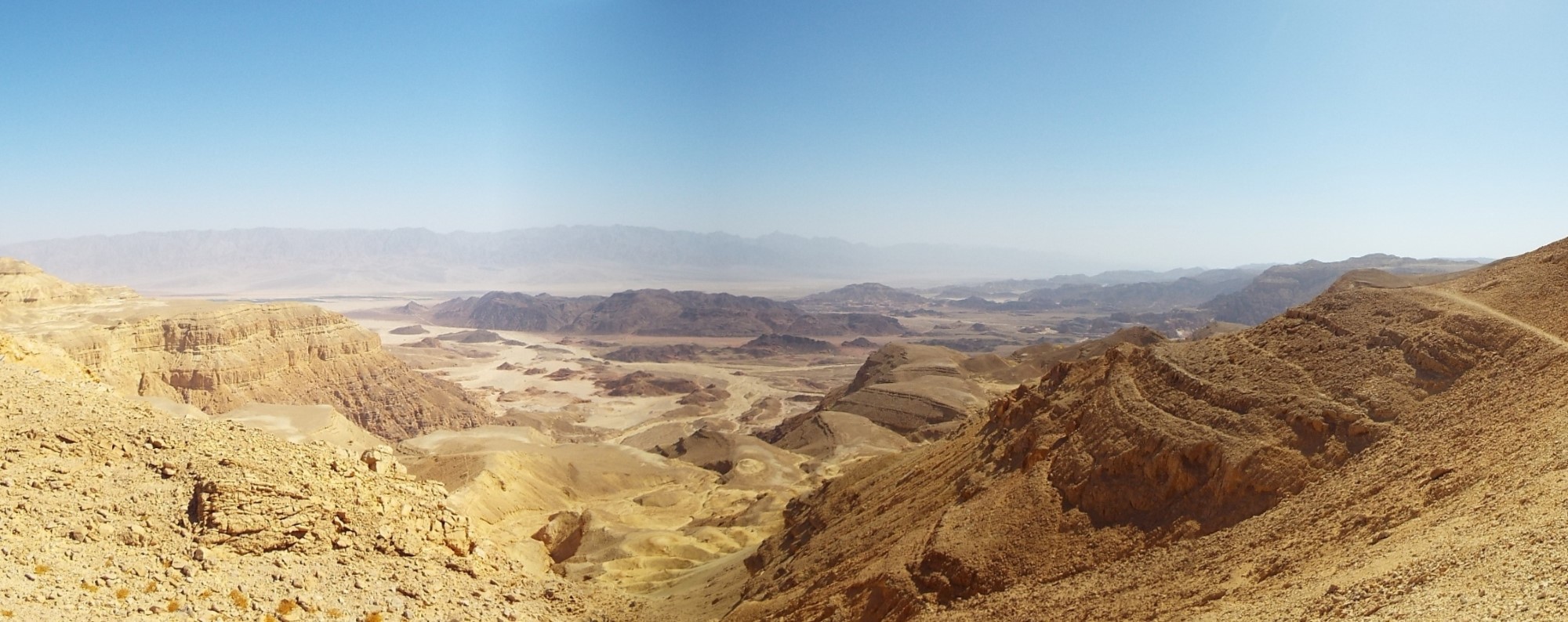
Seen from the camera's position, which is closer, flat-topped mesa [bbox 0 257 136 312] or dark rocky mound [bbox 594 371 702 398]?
flat-topped mesa [bbox 0 257 136 312]

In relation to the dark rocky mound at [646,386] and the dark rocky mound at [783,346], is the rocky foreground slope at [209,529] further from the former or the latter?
the dark rocky mound at [783,346]

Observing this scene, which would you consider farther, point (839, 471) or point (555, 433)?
point (555, 433)

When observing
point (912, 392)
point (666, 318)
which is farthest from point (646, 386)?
point (666, 318)

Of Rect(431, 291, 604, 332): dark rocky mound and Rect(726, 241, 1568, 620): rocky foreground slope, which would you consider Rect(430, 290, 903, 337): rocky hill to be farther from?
Rect(726, 241, 1568, 620): rocky foreground slope

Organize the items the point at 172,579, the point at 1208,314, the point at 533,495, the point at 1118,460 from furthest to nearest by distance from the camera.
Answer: the point at 1208,314, the point at 533,495, the point at 1118,460, the point at 172,579

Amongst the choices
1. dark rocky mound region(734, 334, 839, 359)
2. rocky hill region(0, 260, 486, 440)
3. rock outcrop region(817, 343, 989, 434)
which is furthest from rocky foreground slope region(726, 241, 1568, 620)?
dark rocky mound region(734, 334, 839, 359)

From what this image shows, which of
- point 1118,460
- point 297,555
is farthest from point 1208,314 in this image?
point 297,555

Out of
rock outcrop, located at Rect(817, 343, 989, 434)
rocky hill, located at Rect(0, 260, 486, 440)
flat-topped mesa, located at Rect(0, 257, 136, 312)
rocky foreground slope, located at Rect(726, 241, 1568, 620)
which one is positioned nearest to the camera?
rocky foreground slope, located at Rect(726, 241, 1568, 620)

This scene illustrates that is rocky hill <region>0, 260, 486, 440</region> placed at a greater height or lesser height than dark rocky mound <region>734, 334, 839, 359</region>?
greater

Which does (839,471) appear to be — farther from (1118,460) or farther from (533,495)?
(1118,460)
